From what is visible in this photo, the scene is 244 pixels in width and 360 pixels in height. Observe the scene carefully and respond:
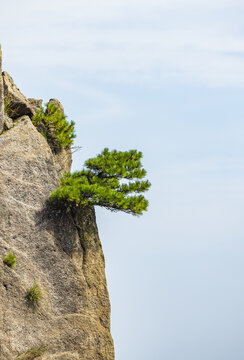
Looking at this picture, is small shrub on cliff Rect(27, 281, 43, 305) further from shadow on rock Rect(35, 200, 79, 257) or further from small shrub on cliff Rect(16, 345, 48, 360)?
shadow on rock Rect(35, 200, 79, 257)

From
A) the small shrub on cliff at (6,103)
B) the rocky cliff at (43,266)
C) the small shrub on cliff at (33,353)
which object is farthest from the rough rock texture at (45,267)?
the small shrub on cliff at (6,103)

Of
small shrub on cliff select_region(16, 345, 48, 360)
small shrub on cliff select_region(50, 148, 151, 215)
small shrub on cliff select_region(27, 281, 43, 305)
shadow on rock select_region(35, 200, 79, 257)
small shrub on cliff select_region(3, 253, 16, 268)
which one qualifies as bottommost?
small shrub on cliff select_region(16, 345, 48, 360)

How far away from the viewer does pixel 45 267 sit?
55.8 feet

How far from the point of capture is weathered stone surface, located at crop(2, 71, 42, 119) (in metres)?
19.2

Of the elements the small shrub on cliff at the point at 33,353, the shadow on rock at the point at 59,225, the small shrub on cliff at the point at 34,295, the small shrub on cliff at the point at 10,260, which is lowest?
the small shrub on cliff at the point at 33,353

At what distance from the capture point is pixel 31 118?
19875mm

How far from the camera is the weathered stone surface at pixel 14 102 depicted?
19.2m

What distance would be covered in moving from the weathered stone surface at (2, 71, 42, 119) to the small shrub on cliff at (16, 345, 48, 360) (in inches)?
322

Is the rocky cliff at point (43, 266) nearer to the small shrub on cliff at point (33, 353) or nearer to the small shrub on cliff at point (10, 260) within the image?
the small shrub on cliff at point (33, 353)

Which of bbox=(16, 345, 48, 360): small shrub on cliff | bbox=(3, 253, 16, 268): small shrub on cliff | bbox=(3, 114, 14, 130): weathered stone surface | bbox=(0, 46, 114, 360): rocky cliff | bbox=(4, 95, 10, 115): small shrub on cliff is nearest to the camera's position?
bbox=(16, 345, 48, 360): small shrub on cliff

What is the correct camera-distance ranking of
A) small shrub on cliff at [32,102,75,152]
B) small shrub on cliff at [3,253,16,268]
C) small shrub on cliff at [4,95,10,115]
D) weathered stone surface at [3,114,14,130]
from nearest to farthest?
small shrub on cliff at [3,253,16,268]
weathered stone surface at [3,114,14,130]
small shrub on cliff at [4,95,10,115]
small shrub on cliff at [32,102,75,152]

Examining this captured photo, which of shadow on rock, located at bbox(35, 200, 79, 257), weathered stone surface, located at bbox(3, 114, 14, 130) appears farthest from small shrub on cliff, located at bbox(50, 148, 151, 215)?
weathered stone surface, located at bbox(3, 114, 14, 130)

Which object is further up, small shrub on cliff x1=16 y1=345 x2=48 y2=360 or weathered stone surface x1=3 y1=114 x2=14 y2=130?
weathered stone surface x1=3 y1=114 x2=14 y2=130

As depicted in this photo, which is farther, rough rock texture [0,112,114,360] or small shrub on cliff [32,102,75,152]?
small shrub on cliff [32,102,75,152]
